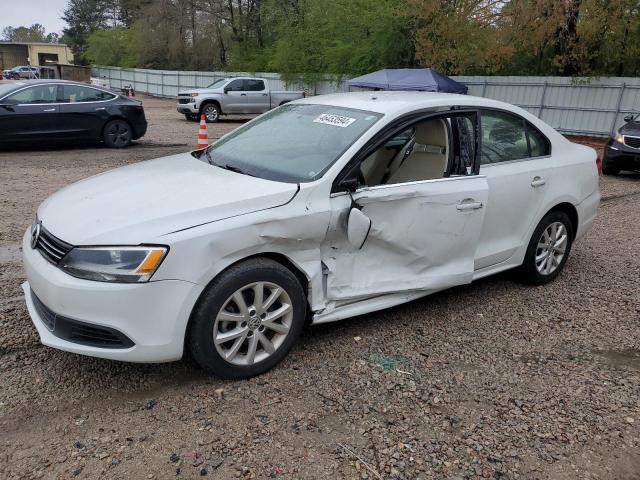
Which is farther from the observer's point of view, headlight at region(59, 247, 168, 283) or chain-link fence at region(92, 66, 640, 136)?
chain-link fence at region(92, 66, 640, 136)

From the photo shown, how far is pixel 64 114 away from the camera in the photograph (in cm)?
1138

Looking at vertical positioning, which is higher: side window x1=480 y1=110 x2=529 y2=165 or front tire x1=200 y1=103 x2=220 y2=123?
side window x1=480 y1=110 x2=529 y2=165

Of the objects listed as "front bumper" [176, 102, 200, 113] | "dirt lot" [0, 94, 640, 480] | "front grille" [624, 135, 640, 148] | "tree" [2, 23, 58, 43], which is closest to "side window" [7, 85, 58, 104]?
"dirt lot" [0, 94, 640, 480]

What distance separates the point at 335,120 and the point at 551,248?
7.60ft

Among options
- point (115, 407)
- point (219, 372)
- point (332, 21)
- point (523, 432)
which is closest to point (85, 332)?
point (115, 407)

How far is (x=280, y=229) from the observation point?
3109 millimetres

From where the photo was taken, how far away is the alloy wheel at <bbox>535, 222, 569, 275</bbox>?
4734mm

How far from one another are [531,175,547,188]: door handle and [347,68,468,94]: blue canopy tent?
12.1 metres

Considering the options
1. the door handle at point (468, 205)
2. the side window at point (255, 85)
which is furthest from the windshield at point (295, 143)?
the side window at point (255, 85)

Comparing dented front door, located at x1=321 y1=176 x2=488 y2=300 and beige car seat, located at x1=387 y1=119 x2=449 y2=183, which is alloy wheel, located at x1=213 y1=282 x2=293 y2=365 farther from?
beige car seat, located at x1=387 y1=119 x2=449 y2=183

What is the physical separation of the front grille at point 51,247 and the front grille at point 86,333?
283 millimetres

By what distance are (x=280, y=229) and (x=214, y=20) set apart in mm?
46892

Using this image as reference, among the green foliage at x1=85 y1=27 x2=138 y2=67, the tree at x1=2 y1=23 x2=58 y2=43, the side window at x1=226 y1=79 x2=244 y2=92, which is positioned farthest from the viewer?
the tree at x1=2 y1=23 x2=58 y2=43

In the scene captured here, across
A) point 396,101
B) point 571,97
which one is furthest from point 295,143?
point 571,97
